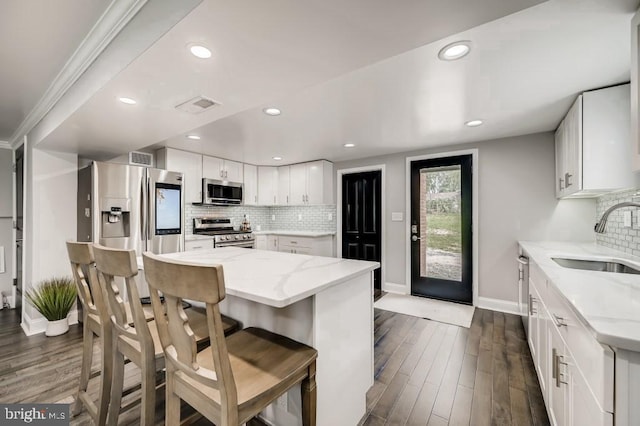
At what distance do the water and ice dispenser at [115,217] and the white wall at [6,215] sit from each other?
2085 mm

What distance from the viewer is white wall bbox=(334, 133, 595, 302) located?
309 cm

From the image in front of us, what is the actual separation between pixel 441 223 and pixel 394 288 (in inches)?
51.0

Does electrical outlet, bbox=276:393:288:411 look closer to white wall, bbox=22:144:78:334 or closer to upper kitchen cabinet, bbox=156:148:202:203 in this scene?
white wall, bbox=22:144:78:334

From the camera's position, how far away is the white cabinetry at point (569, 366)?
0.77 m

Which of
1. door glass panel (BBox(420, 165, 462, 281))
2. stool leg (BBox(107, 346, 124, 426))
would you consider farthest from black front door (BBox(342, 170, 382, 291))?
stool leg (BBox(107, 346, 124, 426))

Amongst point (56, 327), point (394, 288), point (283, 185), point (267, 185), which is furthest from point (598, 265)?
point (56, 327)

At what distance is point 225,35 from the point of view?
3.79ft

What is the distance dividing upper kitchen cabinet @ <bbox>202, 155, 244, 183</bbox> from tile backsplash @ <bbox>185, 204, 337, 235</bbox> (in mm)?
585

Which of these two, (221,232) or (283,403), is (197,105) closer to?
(283,403)

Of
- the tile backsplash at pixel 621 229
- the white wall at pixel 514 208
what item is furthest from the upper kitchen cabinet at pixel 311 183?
the tile backsplash at pixel 621 229

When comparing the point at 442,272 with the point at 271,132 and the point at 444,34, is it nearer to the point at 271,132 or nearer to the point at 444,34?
the point at 271,132

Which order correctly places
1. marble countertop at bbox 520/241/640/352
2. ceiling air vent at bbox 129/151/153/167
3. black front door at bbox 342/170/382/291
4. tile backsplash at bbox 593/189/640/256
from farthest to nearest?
black front door at bbox 342/170/382/291
ceiling air vent at bbox 129/151/153/167
tile backsplash at bbox 593/189/640/256
marble countertop at bbox 520/241/640/352

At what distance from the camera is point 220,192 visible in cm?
446

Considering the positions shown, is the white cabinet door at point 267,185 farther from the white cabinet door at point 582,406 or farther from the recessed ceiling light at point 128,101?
the white cabinet door at point 582,406
